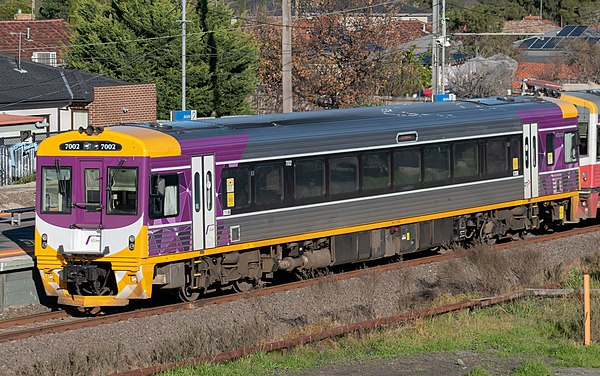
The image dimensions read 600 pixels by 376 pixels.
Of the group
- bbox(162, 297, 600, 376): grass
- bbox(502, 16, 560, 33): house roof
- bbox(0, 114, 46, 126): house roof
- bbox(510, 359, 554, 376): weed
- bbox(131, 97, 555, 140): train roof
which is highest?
bbox(502, 16, 560, 33): house roof

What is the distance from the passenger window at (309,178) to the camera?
1902 centimetres

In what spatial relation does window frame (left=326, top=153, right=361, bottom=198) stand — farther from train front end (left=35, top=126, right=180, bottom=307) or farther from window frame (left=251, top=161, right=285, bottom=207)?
train front end (left=35, top=126, right=180, bottom=307)

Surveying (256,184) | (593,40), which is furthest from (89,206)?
(593,40)

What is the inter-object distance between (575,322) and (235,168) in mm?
6206

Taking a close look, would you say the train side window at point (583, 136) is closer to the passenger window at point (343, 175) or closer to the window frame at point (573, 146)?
the window frame at point (573, 146)

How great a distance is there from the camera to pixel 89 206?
16.8m

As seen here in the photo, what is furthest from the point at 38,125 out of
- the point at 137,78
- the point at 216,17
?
the point at 216,17

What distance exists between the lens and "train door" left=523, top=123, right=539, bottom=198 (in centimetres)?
2375

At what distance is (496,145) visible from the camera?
2309 cm

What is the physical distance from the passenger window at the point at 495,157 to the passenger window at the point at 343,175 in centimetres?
399

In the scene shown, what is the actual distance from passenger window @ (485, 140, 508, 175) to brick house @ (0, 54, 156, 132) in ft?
60.0

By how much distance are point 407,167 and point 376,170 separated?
91 cm

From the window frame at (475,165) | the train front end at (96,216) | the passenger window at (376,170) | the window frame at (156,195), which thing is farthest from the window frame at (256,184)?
the window frame at (475,165)

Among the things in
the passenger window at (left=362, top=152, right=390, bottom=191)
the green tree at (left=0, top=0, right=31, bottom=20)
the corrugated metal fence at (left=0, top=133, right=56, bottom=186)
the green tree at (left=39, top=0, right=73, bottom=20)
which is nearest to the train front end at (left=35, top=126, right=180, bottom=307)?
the passenger window at (left=362, top=152, right=390, bottom=191)
